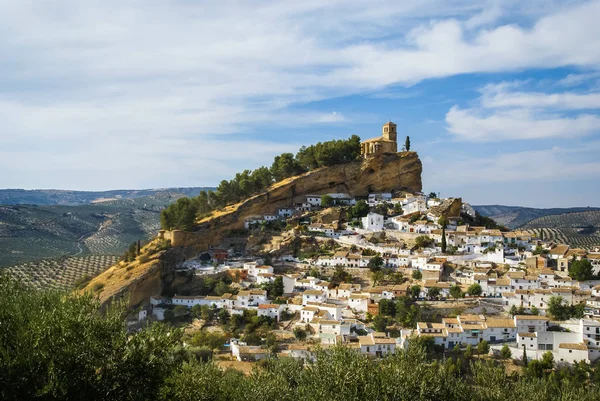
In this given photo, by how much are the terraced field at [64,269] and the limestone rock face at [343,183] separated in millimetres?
10923

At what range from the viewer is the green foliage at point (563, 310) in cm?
2978

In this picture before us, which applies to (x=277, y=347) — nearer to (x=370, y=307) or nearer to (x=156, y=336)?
(x=370, y=307)

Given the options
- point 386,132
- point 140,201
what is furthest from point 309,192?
point 140,201

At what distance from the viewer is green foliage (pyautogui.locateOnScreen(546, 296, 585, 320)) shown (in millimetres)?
29781

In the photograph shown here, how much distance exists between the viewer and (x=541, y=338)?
91.7 ft

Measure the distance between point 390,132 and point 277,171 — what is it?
42.3 ft

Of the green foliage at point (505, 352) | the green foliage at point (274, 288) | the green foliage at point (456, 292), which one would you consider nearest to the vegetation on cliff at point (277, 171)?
the green foliage at point (274, 288)

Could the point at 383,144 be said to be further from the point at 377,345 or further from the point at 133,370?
the point at 133,370

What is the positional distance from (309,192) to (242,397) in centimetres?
3850

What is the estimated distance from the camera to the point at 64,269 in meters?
44.4

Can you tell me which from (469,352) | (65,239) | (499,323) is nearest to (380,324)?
(469,352)

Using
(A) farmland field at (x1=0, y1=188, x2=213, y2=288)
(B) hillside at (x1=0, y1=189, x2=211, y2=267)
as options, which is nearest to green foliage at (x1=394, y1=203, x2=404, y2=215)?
(A) farmland field at (x1=0, y1=188, x2=213, y2=288)

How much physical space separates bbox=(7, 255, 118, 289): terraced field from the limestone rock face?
1092 cm

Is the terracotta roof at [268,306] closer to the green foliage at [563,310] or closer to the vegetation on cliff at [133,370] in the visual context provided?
the green foliage at [563,310]
